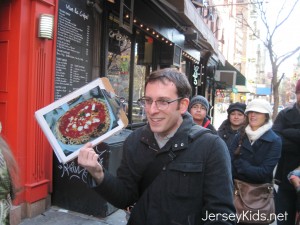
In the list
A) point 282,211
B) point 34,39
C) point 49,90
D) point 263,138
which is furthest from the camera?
point 49,90

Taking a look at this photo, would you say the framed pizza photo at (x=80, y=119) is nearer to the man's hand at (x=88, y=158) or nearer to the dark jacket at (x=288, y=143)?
the man's hand at (x=88, y=158)

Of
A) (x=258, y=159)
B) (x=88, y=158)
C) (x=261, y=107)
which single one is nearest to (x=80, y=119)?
(x=88, y=158)

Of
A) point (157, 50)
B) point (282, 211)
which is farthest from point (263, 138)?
point (157, 50)

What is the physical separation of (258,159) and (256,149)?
0.36 feet

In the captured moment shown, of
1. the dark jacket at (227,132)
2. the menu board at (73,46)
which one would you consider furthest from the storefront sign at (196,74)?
the dark jacket at (227,132)

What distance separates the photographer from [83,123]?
2012 mm

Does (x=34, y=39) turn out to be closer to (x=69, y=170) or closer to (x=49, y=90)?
(x=49, y=90)

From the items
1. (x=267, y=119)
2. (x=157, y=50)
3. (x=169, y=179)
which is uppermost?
(x=157, y=50)

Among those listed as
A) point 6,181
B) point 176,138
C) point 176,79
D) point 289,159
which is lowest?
point 289,159

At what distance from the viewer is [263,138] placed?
350 cm

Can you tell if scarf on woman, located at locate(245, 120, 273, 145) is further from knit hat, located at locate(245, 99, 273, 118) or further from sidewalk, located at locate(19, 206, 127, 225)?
sidewalk, located at locate(19, 206, 127, 225)

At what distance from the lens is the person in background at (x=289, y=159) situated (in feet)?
12.7

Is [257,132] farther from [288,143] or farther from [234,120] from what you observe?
[234,120]

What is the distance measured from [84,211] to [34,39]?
2506mm
